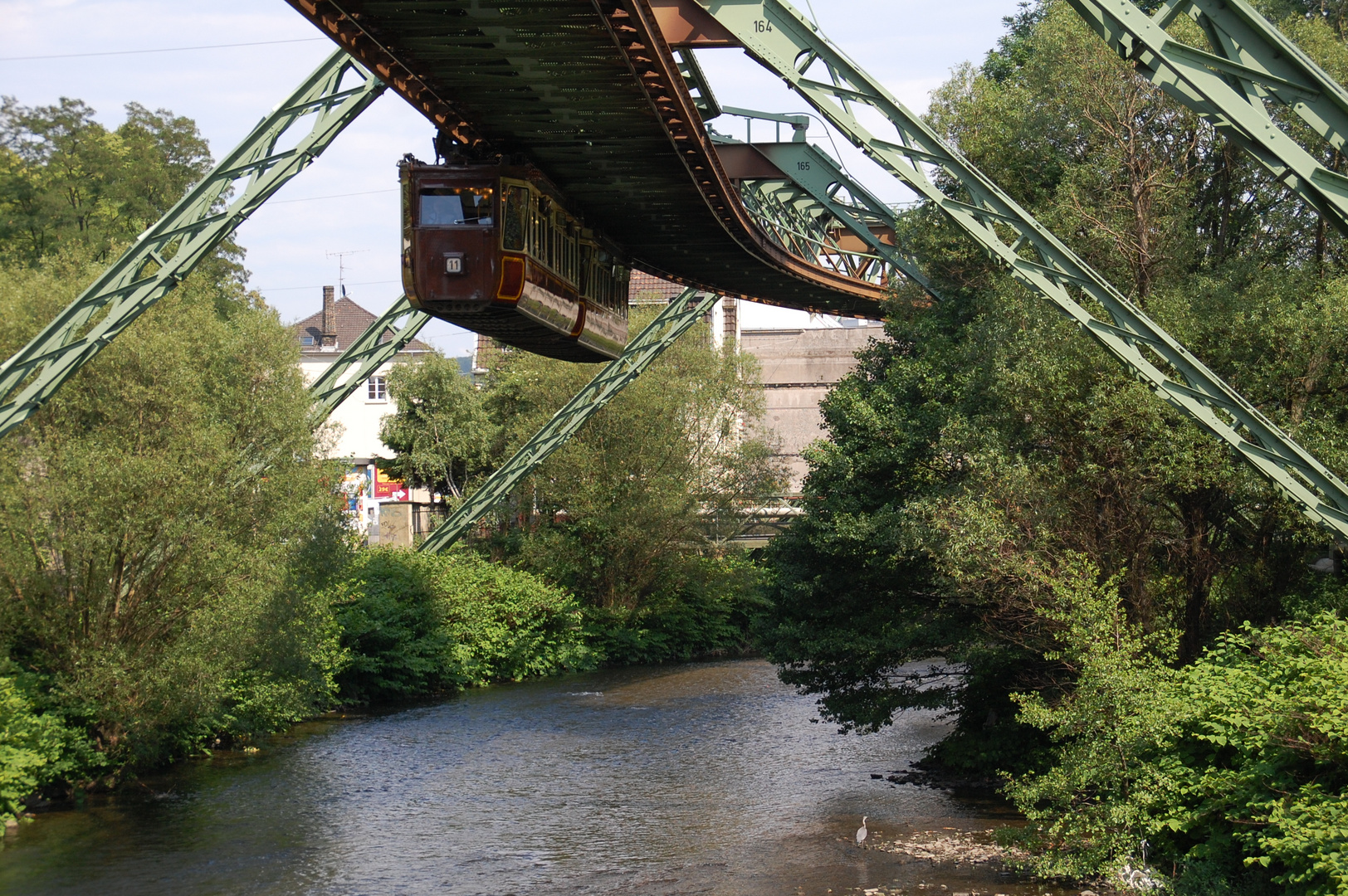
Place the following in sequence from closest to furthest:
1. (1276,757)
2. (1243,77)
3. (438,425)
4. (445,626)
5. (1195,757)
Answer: (1243,77) → (1276,757) → (1195,757) → (445,626) → (438,425)

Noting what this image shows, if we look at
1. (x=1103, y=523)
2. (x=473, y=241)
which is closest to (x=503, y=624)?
(x=473, y=241)

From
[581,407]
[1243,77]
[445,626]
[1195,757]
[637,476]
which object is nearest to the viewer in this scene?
[1243,77]

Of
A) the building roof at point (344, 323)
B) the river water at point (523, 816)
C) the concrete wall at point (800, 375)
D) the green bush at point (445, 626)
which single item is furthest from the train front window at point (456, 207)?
the building roof at point (344, 323)

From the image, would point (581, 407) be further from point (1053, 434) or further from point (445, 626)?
point (1053, 434)

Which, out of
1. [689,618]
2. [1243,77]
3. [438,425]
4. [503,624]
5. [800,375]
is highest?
[800,375]

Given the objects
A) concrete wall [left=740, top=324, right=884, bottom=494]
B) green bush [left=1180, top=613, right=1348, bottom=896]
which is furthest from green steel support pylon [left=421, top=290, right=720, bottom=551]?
concrete wall [left=740, top=324, right=884, bottom=494]

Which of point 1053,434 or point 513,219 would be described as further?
point 1053,434

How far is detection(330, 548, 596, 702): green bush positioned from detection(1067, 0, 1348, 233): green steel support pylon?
18136mm

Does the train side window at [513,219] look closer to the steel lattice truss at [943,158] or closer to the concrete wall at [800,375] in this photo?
the steel lattice truss at [943,158]

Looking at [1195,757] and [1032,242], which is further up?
[1032,242]

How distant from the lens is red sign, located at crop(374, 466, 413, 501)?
141 feet

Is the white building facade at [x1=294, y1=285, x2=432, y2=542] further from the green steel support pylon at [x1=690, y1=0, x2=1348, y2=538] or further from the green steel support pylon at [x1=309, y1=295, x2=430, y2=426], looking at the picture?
the green steel support pylon at [x1=690, y1=0, x2=1348, y2=538]

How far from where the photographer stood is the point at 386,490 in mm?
44812

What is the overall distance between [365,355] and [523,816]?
1085 cm
